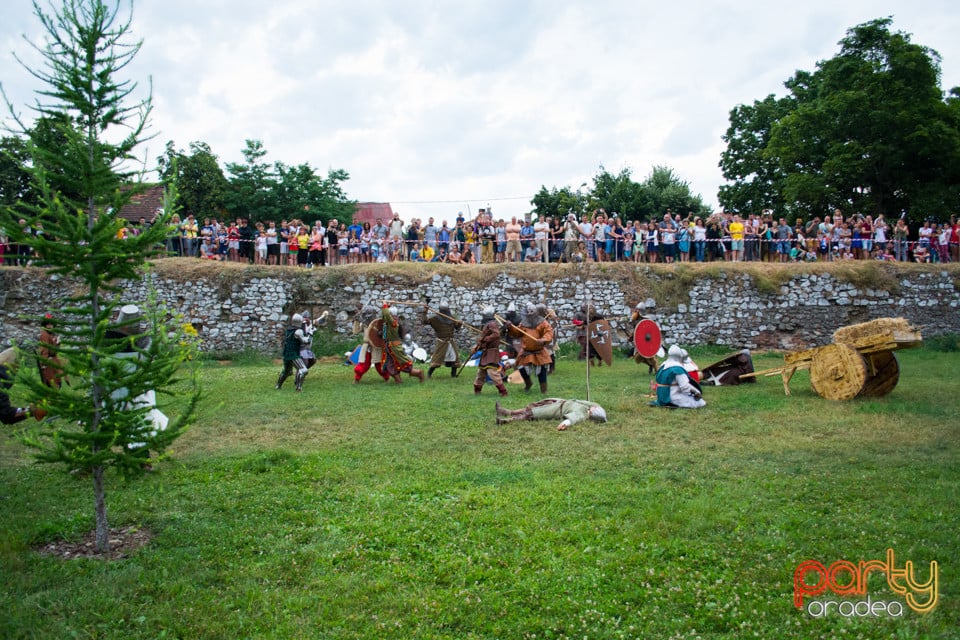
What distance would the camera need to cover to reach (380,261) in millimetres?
22719

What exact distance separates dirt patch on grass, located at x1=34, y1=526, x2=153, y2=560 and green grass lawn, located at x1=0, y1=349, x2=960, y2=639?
0.39 feet

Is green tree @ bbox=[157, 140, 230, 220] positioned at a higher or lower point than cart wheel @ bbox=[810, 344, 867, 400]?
higher

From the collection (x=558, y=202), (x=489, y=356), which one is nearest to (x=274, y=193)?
(x=558, y=202)

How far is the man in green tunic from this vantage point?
9.86 metres

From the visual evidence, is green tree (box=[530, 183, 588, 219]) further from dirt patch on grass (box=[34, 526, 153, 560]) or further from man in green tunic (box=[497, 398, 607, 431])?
dirt patch on grass (box=[34, 526, 153, 560])

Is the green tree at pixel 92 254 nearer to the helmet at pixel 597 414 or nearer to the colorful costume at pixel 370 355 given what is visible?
the helmet at pixel 597 414

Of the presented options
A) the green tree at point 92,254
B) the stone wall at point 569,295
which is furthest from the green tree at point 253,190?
the green tree at point 92,254

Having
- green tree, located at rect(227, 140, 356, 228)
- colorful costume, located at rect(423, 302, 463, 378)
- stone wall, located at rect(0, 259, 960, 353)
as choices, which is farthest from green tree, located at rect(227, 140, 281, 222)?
colorful costume, located at rect(423, 302, 463, 378)

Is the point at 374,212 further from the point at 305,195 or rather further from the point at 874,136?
the point at 874,136

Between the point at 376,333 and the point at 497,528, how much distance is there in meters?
9.34

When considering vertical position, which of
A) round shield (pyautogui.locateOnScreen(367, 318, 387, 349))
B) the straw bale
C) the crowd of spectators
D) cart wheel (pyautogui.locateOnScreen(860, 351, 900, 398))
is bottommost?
cart wheel (pyautogui.locateOnScreen(860, 351, 900, 398))

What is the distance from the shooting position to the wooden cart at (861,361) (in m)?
10.6

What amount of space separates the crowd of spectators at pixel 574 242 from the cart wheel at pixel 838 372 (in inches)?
431

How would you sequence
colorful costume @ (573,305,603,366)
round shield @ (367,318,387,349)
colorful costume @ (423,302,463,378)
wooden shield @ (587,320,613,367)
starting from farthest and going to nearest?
1. colorful costume @ (573,305,603,366)
2. wooden shield @ (587,320,613,367)
3. colorful costume @ (423,302,463,378)
4. round shield @ (367,318,387,349)
